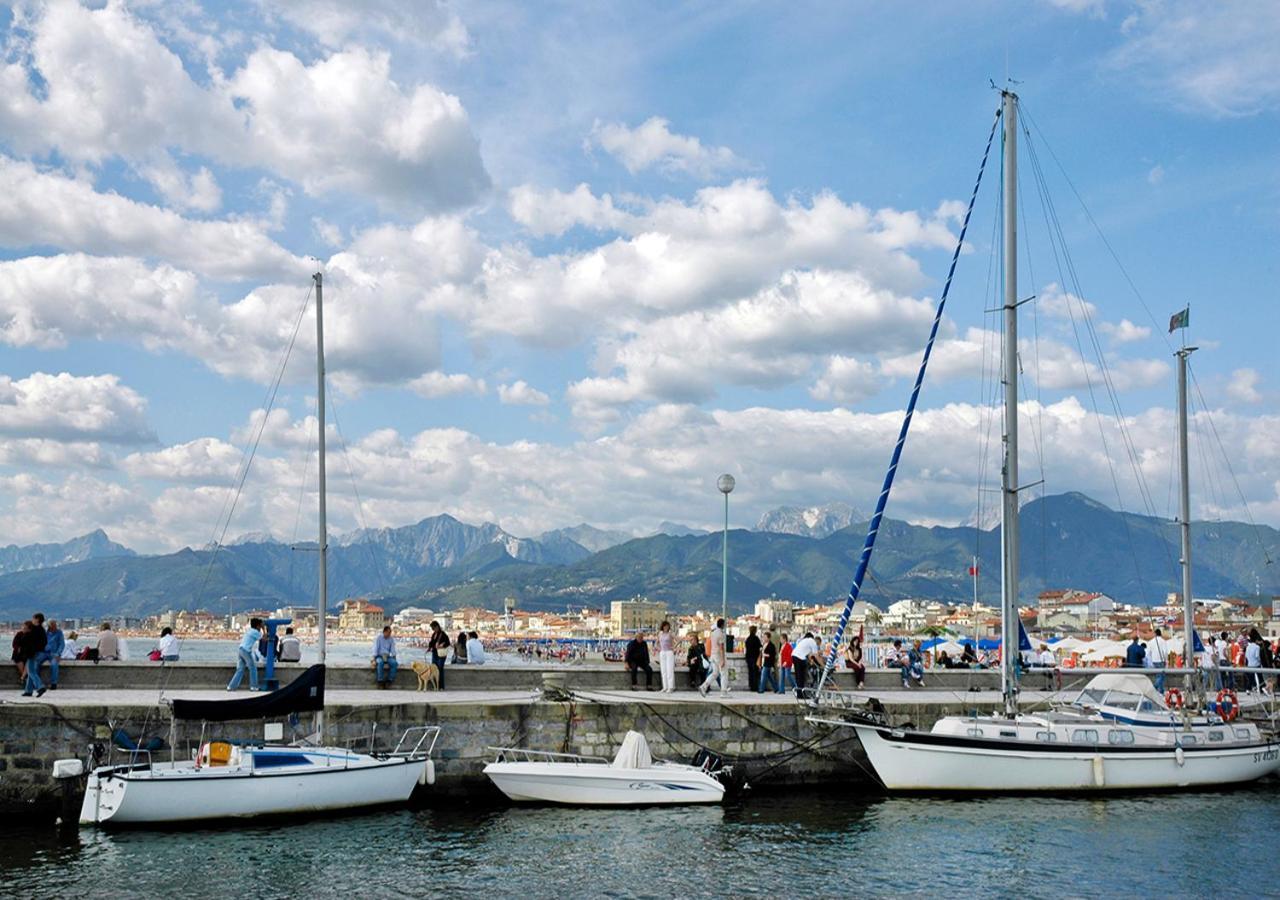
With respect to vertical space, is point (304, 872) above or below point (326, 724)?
below

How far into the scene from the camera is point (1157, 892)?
18094 mm

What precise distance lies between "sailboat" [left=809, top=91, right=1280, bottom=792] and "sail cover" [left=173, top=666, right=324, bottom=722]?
428 inches

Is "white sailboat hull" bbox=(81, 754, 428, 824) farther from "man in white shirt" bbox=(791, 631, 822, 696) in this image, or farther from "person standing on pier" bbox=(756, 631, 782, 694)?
"man in white shirt" bbox=(791, 631, 822, 696)

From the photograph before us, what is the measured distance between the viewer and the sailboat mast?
27.5 metres

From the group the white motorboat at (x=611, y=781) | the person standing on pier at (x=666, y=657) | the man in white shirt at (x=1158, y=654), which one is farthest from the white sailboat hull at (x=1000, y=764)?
the man in white shirt at (x=1158, y=654)

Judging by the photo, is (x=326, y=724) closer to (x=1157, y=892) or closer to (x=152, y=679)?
(x=152, y=679)

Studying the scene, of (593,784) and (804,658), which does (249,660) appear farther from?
(804,658)

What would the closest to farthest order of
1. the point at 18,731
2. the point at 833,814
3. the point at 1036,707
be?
the point at 18,731 < the point at 833,814 < the point at 1036,707

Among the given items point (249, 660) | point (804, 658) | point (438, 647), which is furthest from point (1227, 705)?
point (249, 660)

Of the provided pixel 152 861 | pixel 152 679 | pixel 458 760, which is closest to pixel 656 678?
pixel 458 760

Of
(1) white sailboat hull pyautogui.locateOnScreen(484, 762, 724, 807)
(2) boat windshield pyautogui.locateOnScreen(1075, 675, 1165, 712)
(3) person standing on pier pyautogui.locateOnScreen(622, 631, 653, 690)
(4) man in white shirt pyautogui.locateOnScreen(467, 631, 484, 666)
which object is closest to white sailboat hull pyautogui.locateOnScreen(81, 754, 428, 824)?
(1) white sailboat hull pyautogui.locateOnScreen(484, 762, 724, 807)

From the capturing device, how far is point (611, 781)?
23.4 m

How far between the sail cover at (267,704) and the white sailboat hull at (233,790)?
109 centimetres

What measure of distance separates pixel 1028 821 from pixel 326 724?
47.7ft
